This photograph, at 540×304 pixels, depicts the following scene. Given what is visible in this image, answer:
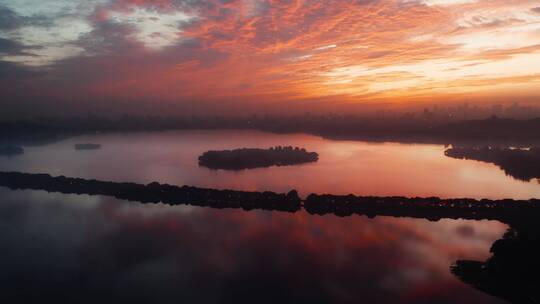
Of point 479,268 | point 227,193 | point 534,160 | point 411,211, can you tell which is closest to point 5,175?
point 227,193

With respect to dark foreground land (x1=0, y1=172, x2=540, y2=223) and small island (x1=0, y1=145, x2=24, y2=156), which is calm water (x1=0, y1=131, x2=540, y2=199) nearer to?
dark foreground land (x1=0, y1=172, x2=540, y2=223)

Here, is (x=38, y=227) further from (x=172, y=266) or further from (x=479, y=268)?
(x=479, y=268)

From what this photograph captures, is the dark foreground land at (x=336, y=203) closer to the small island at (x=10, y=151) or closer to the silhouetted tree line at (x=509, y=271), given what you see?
the silhouetted tree line at (x=509, y=271)

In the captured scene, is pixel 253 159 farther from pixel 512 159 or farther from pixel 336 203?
pixel 512 159

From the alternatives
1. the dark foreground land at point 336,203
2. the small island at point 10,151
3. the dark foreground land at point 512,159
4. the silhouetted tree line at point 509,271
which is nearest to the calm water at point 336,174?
the dark foreground land at point 512,159

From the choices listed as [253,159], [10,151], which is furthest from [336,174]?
[10,151]

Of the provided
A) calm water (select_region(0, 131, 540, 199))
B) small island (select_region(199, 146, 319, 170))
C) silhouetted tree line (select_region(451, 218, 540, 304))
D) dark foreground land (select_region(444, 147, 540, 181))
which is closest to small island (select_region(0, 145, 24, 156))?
calm water (select_region(0, 131, 540, 199))
